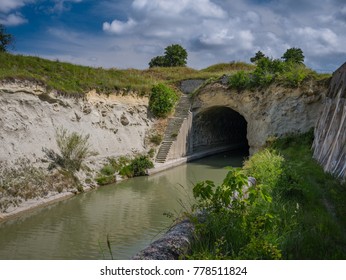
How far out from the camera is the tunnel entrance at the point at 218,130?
28312 millimetres

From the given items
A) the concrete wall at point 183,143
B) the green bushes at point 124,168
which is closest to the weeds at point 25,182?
the green bushes at point 124,168

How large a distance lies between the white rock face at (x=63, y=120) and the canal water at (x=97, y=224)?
2933 millimetres

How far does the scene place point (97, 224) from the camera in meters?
12.2

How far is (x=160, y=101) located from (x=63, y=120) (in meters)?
8.43

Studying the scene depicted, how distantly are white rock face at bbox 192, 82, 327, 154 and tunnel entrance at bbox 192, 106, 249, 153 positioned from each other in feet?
7.00

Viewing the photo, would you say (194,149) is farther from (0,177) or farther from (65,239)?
(65,239)

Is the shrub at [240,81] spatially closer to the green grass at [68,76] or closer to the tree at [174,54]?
the green grass at [68,76]

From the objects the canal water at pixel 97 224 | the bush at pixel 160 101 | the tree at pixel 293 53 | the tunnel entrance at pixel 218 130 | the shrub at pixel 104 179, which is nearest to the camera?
the canal water at pixel 97 224

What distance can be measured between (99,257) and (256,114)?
685 inches

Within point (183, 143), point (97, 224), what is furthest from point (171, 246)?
point (183, 143)

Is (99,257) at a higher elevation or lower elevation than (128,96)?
lower

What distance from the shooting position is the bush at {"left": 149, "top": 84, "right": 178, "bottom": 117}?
2588 centimetres

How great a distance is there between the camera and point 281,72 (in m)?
24.8
